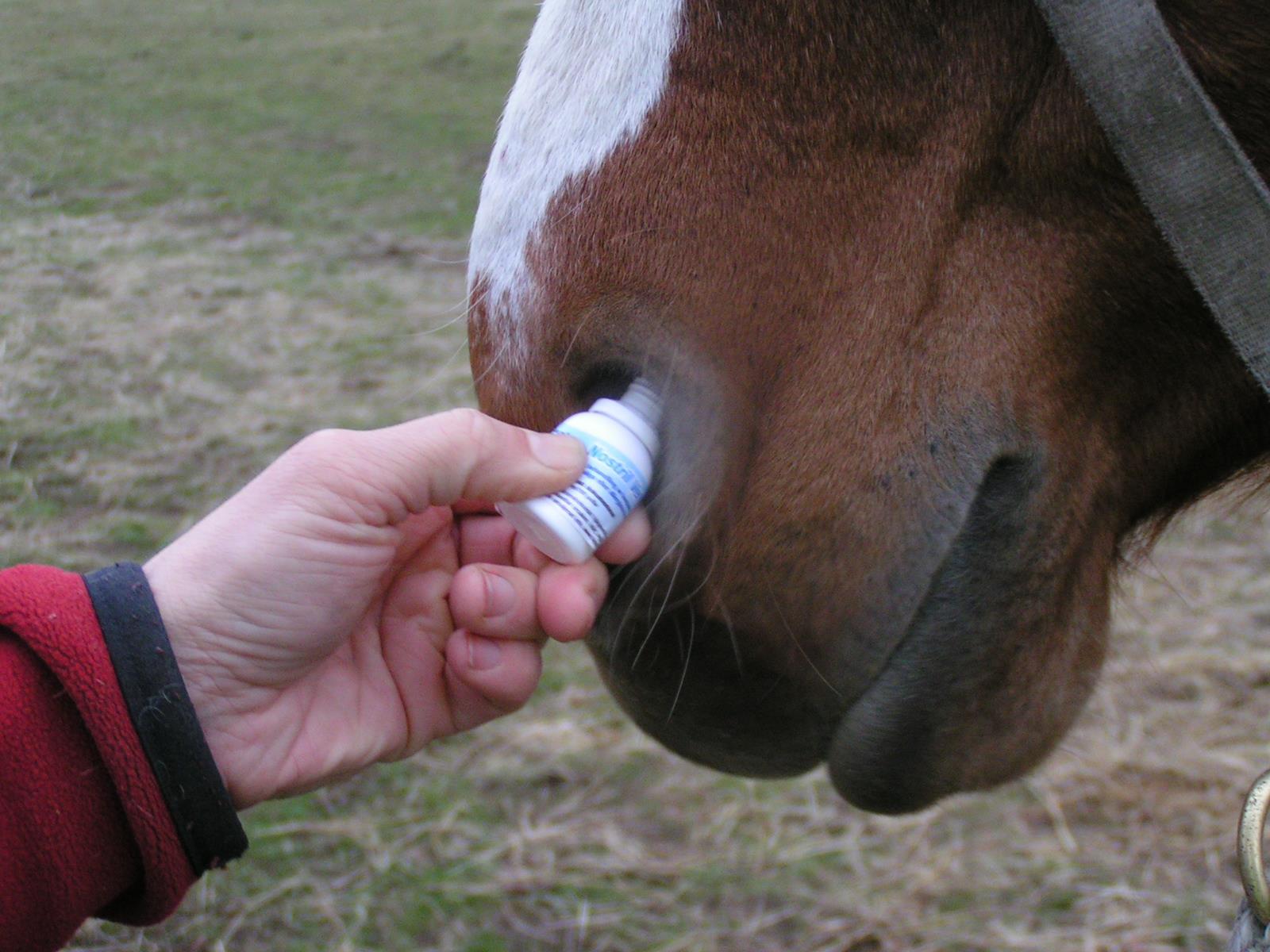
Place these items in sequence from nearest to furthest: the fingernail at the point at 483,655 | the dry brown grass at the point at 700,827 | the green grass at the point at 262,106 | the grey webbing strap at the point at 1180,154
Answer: the grey webbing strap at the point at 1180,154 → the fingernail at the point at 483,655 → the dry brown grass at the point at 700,827 → the green grass at the point at 262,106

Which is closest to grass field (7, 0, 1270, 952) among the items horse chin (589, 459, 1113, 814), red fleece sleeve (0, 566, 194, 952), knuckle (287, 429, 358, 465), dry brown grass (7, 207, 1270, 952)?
dry brown grass (7, 207, 1270, 952)

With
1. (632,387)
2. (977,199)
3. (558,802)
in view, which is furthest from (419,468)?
(558,802)

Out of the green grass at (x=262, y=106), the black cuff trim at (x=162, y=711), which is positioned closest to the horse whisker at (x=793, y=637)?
the black cuff trim at (x=162, y=711)

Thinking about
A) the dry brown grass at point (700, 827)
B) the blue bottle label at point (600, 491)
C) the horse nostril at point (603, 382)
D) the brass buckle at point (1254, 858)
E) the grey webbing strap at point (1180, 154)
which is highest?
the grey webbing strap at point (1180, 154)

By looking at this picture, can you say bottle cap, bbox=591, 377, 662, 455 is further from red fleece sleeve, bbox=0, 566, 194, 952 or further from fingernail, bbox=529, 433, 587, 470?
red fleece sleeve, bbox=0, 566, 194, 952

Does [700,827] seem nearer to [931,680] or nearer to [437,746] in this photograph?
[437,746]

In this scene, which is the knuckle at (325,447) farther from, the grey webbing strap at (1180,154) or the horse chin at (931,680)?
the grey webbing strap at (1180,154)

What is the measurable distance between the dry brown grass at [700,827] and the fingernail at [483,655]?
14.5 inches

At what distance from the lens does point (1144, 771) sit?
2.17 metres

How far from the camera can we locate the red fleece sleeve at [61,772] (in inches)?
36.1

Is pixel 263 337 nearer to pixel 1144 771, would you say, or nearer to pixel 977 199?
pixel 1144 771

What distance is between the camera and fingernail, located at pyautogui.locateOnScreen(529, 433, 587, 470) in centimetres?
90

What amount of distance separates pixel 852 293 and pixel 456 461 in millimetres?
362

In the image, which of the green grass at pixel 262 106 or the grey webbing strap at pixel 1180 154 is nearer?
the grey webbing strap at pixel 1180 154
